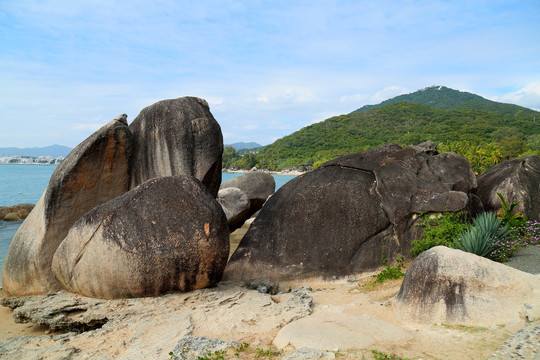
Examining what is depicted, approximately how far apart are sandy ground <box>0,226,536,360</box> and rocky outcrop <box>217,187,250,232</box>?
8.50 meters

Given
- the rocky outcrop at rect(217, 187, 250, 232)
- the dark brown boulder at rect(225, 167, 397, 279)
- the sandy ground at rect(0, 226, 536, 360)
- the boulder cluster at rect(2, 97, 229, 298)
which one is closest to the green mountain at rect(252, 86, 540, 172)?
the rocky outcrop at rect(217, 187, 250, 232)

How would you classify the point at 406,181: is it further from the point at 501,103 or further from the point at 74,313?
the point at 501,103

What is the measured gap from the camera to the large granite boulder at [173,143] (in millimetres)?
8945

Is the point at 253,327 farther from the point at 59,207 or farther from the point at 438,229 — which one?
the point at 59,207

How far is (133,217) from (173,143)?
2648mm

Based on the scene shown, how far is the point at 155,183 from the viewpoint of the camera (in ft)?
23.2

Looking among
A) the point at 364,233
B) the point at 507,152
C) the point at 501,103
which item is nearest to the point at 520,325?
the point at 364,233

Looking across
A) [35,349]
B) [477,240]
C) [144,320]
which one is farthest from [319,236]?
[35,349]

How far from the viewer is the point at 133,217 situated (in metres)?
6.69

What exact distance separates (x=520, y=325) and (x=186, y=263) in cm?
473

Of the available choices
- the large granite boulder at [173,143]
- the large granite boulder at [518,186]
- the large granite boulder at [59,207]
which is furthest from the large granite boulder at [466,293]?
the large granite boulder at [59,207]

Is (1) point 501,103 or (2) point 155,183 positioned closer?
(2) point 155,183

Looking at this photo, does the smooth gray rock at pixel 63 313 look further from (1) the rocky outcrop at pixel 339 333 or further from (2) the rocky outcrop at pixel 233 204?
(2) the rocky outcrop at pixel 233 204

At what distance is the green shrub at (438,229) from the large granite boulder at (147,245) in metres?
3.70
